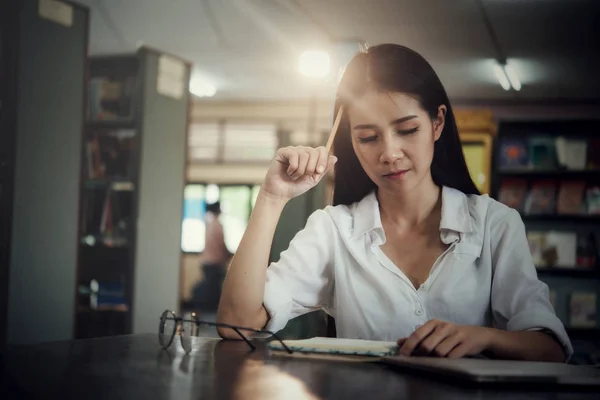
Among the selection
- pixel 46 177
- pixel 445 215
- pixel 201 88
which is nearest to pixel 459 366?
pixel 445 215

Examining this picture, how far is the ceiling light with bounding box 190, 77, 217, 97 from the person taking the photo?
8047mm

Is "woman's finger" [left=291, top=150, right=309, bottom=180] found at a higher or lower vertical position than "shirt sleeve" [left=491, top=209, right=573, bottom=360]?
higher

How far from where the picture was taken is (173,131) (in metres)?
4.71

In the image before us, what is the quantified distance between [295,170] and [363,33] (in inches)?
189

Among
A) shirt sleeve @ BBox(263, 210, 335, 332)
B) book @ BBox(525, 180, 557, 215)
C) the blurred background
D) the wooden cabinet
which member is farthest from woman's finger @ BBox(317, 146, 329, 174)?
the wooden cabinet

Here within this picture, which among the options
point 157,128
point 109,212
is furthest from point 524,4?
point 109,212

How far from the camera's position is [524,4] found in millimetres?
5266

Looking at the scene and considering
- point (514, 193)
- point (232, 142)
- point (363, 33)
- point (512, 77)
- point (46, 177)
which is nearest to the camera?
point (46, 177)

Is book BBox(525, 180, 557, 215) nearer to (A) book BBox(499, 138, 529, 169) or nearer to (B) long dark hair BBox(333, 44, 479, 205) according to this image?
(A) book BBox(499, 138, 529, 169)

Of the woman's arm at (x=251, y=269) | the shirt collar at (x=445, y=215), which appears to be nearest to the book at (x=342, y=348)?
the woman's arm at (x=251, y=269)

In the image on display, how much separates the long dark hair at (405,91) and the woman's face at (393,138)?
0.8 inches

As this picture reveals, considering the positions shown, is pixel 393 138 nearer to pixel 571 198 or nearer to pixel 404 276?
pixel 404 276

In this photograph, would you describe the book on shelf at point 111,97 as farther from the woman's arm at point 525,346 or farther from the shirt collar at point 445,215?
the woman's arm at point 525,346

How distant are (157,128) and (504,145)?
2285mm
